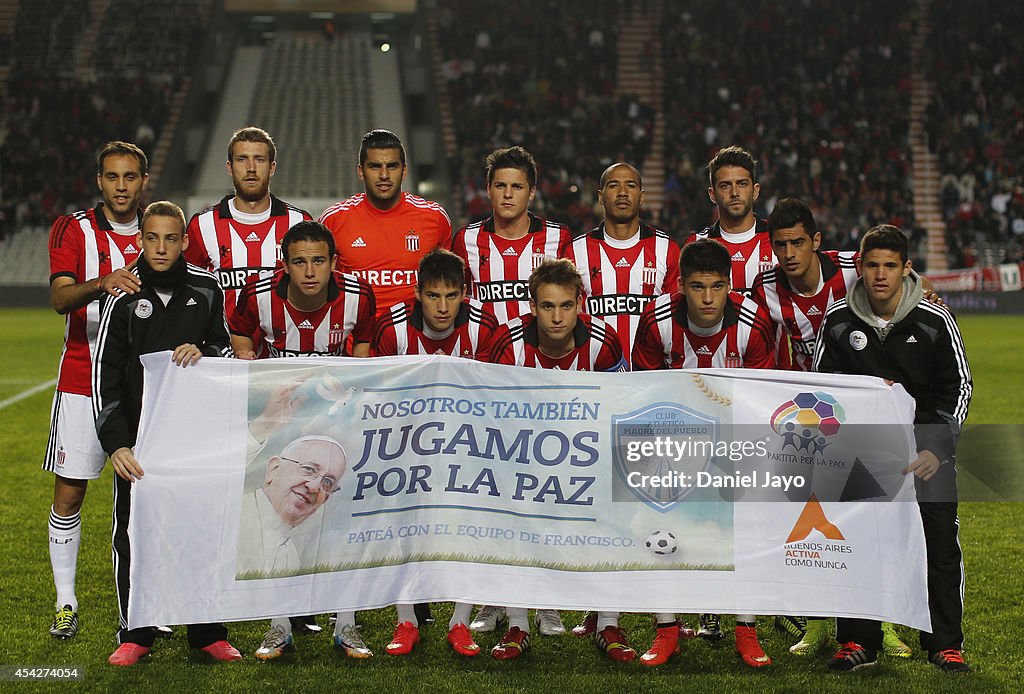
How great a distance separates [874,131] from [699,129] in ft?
14.1

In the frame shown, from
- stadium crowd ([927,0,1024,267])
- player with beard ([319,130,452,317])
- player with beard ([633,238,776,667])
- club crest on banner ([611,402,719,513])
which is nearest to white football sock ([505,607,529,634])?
player with beard ([633,238,776,667])

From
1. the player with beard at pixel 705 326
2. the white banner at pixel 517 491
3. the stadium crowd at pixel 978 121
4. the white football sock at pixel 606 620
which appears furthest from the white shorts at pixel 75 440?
the stadium crowd at pixel 978 121

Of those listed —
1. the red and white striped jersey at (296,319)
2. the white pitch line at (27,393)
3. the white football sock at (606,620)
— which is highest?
the red and white striped jersey at (296,319)

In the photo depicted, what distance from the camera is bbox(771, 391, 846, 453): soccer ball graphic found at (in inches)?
161

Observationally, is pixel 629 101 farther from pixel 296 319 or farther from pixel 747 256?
pixel 296 319

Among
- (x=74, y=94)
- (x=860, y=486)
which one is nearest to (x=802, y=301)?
(x=860, y=486)

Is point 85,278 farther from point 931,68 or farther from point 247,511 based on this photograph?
point 931,68

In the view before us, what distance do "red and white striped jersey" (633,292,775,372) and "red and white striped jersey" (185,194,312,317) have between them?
5.52 feet

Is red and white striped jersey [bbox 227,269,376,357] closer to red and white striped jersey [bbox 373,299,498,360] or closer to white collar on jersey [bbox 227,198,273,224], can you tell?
red and white striped jersey [bbox 373,299,498,360]

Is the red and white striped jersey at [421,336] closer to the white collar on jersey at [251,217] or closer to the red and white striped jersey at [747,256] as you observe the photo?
the white collar on jersey at [251,217]

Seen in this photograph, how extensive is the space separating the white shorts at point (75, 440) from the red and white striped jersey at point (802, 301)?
288 centimetres

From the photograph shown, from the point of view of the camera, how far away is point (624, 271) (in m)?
5.26

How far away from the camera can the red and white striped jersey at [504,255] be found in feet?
17.2

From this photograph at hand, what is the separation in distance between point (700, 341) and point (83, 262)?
103 inches
